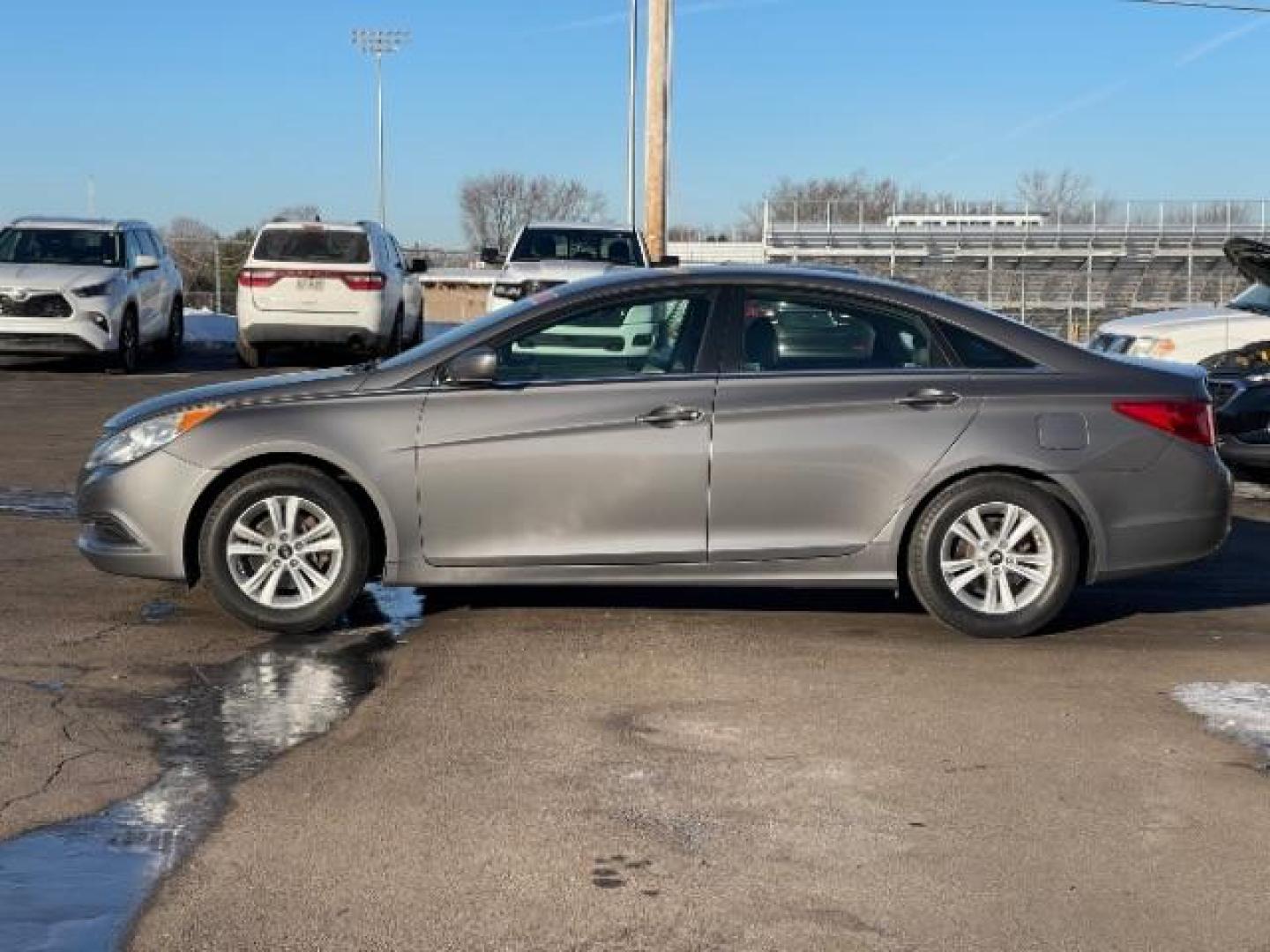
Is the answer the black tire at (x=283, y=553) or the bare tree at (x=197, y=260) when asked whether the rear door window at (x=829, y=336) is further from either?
the bare tree at (x=197, y=260)

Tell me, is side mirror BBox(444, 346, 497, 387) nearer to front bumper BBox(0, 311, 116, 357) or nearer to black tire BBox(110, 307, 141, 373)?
front bumper BBox(0, 311, 116, 357)

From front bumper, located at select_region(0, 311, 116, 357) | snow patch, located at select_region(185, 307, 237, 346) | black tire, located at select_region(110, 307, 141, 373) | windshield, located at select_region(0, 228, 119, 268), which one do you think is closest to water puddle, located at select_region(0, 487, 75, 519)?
front bumper, located at select_region(0, 311, 116, 357)

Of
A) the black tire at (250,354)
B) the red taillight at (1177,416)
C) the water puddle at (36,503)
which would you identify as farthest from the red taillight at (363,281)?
the red taillight at (1177,416)

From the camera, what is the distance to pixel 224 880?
4.16m

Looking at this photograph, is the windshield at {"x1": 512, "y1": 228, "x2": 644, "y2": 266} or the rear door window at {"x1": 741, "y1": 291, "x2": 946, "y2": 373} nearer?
the rear door window at {"x1": 741, "y1": 291, "x2": 946, "y2": 373}

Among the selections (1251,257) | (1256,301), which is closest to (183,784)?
(1251,257)

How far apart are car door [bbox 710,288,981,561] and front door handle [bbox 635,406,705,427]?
9cm

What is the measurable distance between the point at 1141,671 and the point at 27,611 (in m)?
4.77

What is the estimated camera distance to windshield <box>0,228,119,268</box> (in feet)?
63.7

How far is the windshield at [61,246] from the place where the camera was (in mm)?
19422

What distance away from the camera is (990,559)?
6.94m

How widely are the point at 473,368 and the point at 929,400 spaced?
76.4 inches

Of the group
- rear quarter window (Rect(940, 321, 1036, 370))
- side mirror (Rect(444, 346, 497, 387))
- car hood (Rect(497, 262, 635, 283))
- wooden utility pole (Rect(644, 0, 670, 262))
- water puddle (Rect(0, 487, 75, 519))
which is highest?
wooden utility pole (Rect(644, 0, 670, 262))

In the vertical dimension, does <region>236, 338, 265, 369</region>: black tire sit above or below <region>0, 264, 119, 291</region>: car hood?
below
